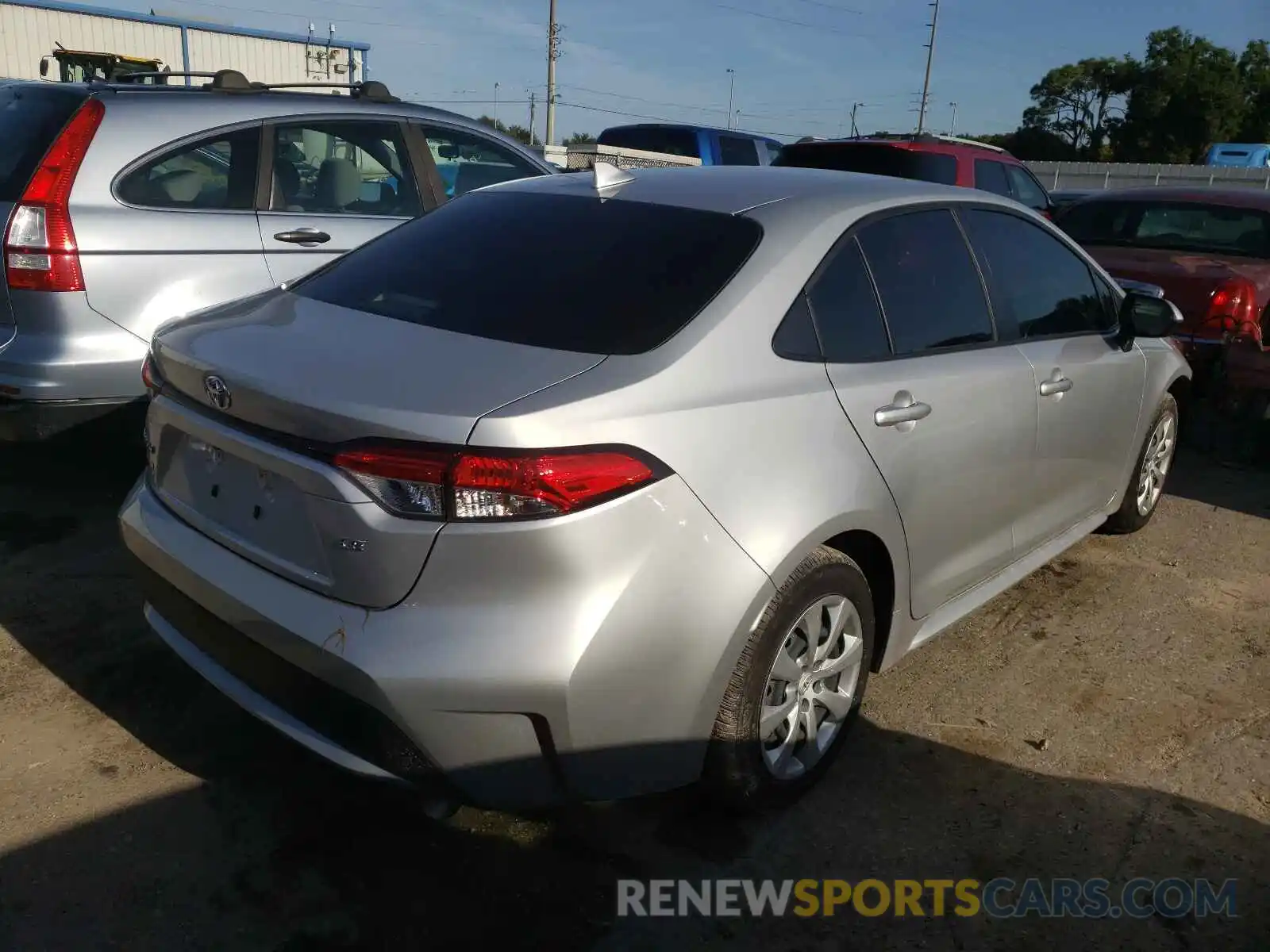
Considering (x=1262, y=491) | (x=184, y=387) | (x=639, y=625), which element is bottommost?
(x=1262, y=491)

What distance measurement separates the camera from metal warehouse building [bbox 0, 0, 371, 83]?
2548 cm

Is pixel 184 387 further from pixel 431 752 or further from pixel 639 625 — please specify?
pixel 639 625

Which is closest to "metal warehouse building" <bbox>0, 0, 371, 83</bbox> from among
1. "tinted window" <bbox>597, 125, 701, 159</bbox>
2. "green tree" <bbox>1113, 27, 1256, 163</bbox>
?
"tinted window" <bbox>597, 125, 701, 159</bbox>

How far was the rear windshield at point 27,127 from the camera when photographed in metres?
4.09

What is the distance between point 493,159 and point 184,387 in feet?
11.7

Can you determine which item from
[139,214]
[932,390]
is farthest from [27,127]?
[932,390]

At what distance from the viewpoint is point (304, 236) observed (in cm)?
471

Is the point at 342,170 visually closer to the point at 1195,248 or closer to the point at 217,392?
the point at 217,392

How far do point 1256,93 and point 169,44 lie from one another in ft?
157

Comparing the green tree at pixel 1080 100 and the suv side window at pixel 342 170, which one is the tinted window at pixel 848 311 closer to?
the suv side window at pixel 342 170

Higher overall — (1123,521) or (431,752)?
(431,752)

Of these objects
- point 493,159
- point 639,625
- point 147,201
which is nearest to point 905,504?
point 639,625

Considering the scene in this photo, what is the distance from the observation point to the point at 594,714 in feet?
7.21

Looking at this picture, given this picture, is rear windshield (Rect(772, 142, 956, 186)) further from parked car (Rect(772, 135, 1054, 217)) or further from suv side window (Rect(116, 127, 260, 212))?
suv side window (Rect(116, 127, 260, 212))
